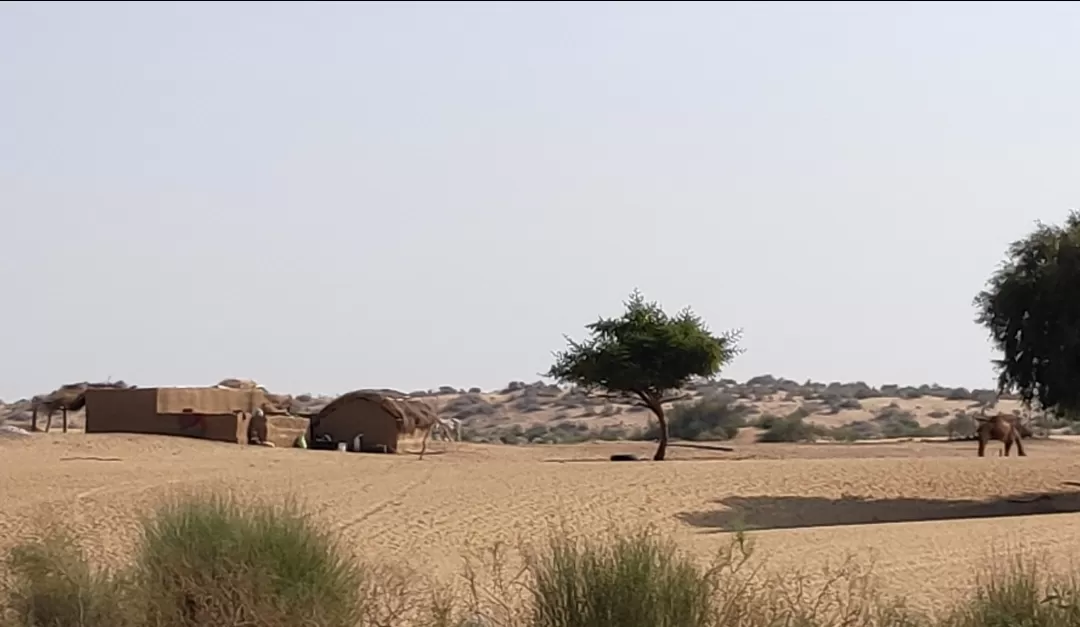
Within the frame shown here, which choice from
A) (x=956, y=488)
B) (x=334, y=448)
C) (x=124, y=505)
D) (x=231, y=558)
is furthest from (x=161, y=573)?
(x=334, y=448)

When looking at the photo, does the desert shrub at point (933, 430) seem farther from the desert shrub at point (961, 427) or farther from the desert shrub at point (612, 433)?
the desert shrub at point (612, 433)

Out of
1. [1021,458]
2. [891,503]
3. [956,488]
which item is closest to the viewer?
[891,503]

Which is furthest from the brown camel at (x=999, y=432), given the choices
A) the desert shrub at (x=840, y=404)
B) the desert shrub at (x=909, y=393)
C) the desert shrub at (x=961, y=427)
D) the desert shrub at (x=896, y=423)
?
the desert shrub at (x=909, y=393)

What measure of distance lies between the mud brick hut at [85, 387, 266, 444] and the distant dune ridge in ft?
7.67

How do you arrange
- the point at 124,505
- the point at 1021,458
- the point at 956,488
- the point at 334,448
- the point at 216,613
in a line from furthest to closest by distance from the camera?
1. the point at 334,448
2. the point at 1021,458
3. the point at 956,488
4. the point at 124,505
5. the point at 216,613

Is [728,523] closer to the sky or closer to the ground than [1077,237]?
closer to the ground

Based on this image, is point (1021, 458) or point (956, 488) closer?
point (956, 488)

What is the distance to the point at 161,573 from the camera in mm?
13977

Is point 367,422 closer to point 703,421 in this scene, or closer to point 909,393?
point 703,421

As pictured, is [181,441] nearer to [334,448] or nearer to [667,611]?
[334,448]

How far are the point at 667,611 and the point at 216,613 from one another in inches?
140

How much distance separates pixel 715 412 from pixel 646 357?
2900 cm

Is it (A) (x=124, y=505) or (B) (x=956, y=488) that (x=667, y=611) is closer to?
(A) (x=124, y=505)

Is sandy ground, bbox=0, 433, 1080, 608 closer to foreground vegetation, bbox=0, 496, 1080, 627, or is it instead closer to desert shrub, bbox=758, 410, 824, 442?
foreground vegetation, bbox=0, 496, 1080, 627
